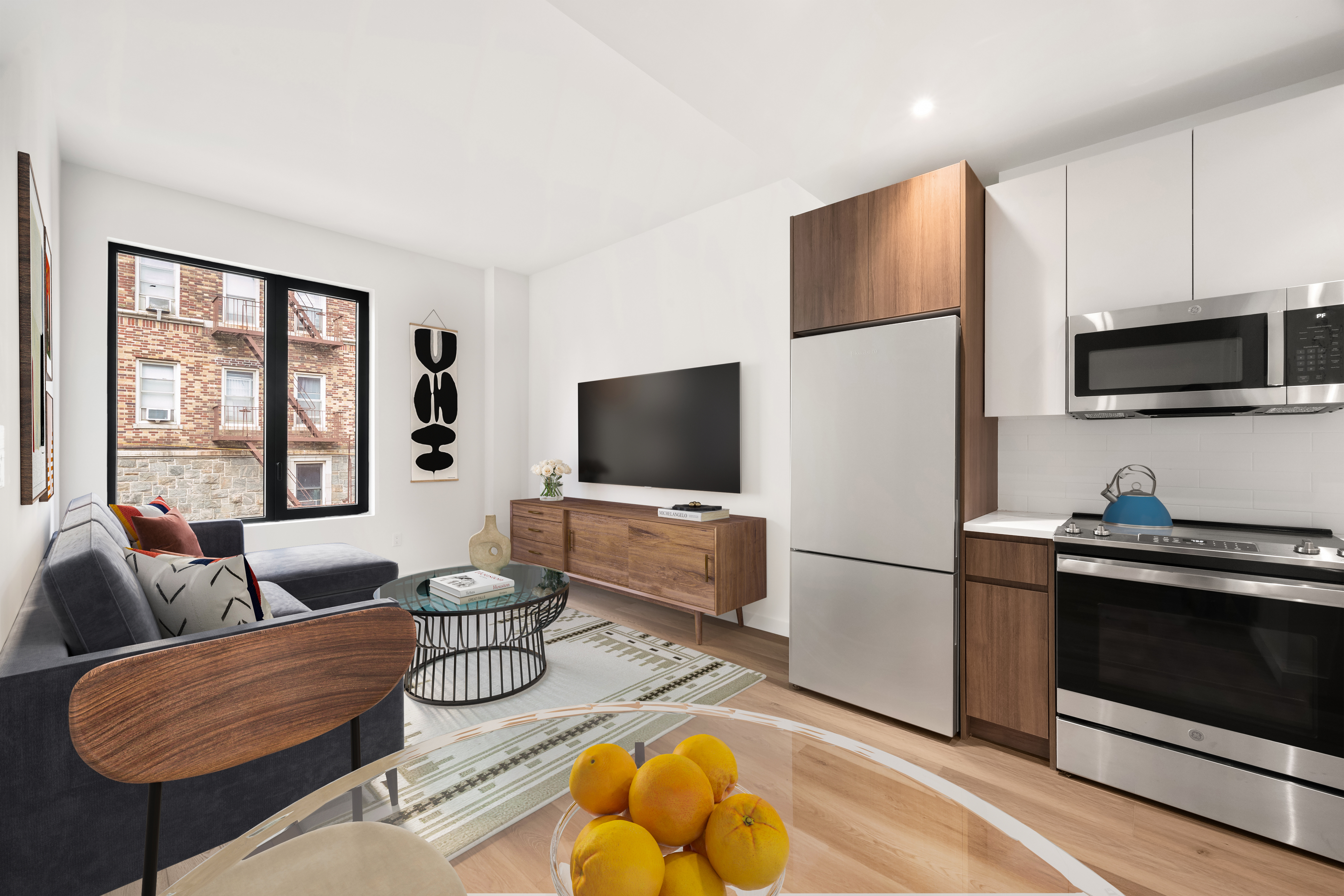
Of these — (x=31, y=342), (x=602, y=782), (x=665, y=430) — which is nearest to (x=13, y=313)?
(x=31, y=342)

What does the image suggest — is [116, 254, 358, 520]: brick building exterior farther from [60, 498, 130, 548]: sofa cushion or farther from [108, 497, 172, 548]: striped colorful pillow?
[60, 498, 130, 548]: sofa cushion

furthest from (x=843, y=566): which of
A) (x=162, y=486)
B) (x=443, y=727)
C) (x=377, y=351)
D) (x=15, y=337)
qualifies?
(x=162, y=486)

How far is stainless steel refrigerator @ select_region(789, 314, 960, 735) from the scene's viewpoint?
2246 millimetres

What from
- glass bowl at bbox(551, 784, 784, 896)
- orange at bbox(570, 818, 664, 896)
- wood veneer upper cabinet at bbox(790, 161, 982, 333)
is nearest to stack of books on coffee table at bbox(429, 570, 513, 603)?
wood veneer upper cabinet at bbox(790, 161, 982, 333)

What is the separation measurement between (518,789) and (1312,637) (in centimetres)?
220

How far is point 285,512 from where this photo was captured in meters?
4.04

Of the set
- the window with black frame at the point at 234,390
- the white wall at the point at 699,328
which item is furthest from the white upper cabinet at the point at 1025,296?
the window with black frame at the point at 234,390

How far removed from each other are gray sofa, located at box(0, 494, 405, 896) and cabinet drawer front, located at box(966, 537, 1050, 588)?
2131 mm

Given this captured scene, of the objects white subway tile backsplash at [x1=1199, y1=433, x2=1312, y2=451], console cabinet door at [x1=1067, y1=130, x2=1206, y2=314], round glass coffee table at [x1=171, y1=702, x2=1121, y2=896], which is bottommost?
round glass coffee table at [x1=171, y1=702, x2=1121, y2=896]

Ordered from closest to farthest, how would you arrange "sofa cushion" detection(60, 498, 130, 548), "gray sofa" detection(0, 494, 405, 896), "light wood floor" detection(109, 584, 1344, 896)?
"gray sofa" detection(0, 494, 405, 896) < "light wood floor" detection(109, 584, 1344, 896) < "sofa cushion" detection(60, 498, 130, 548)

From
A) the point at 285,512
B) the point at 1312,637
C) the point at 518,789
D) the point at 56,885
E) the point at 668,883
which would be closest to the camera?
the point at 668,883

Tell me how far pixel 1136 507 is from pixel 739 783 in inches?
84.0

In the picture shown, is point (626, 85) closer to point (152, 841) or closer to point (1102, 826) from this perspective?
point (152, 841)

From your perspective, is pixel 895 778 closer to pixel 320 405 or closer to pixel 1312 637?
pixel 1312 637
